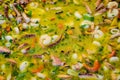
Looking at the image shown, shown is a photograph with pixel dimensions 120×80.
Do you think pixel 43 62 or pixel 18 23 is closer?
pixel 43 62

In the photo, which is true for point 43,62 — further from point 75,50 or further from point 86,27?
point 86,27

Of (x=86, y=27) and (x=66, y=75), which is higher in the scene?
(x=86, y=27)

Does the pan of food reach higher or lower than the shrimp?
higher

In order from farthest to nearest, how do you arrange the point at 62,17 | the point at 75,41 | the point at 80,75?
the point at 62,17
the point at 75,41
the point at 80,75

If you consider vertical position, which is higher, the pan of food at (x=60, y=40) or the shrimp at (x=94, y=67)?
the pan of food at (x=60, y=40)

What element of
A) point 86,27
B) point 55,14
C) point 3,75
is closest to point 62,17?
point 55,14

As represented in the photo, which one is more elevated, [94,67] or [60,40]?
[60,40]

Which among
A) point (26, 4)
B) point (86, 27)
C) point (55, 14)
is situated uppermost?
point (26, 4)

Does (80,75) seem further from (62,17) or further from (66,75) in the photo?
(62,17)

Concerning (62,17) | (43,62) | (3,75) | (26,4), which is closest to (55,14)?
(62,17)

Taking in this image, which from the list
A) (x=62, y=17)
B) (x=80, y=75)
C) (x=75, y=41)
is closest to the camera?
(x=80, y=75)

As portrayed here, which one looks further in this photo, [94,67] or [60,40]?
[60,40]
